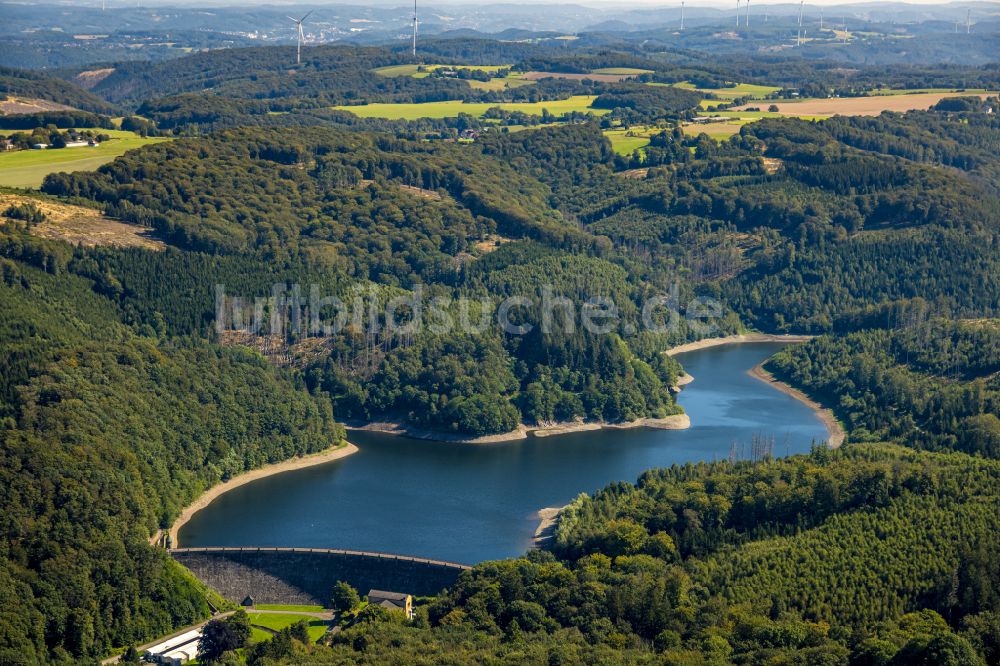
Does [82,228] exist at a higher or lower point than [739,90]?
lower

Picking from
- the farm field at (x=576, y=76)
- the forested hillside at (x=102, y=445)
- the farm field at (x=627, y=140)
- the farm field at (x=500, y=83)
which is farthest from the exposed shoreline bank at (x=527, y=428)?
the farm field at (x=576, y=76)

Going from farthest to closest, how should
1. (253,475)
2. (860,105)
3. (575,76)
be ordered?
(575,76), (860,105), (253,475)

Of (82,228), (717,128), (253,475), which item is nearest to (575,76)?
(717,128)

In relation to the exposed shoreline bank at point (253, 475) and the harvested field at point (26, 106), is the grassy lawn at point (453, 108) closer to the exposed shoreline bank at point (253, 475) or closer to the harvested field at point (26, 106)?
the harvested field at point (26, 106)

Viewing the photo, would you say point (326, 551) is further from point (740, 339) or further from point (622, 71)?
point (622, 71)

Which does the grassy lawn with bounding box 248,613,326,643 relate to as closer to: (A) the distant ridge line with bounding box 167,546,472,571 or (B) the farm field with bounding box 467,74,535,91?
(A) the distant ridge line with bounding box 167,546,472,571

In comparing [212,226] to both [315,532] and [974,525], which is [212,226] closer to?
[315,532]
